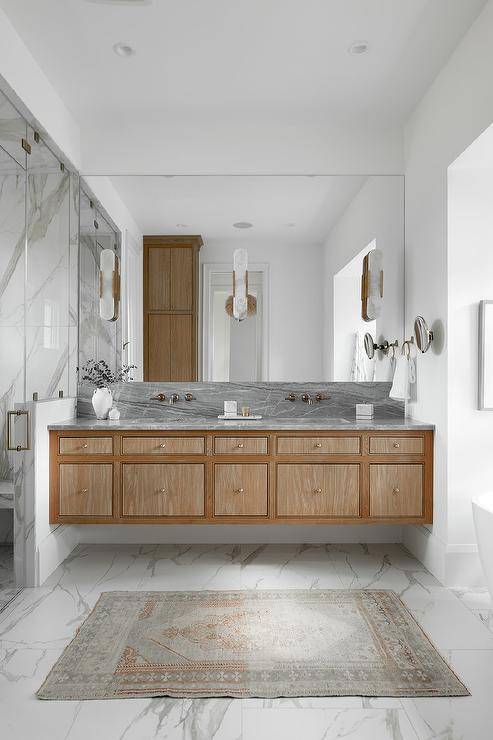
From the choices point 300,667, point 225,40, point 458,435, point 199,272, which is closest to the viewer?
point 300,667

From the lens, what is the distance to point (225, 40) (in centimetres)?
285

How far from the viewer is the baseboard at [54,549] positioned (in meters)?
3.04

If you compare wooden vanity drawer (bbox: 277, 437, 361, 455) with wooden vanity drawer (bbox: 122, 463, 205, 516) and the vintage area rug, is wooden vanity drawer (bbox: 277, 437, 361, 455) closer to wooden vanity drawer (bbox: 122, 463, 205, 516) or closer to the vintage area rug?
wooden vanity drawer (bbox: 122, 463, 205, 516)

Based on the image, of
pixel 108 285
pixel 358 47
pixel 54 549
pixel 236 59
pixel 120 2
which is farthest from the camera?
pixel 108 285

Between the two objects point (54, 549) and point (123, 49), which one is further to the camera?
point (54, 549)

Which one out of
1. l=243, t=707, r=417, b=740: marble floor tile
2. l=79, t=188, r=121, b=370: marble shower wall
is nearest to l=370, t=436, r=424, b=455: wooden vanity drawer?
l=243, t=707, r=417, b=740: marble floor tile

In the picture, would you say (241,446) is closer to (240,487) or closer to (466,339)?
(240,487)

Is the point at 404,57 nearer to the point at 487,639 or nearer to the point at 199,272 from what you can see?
the point at 199,272

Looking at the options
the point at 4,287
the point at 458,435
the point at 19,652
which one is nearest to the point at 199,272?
the point at 4,287

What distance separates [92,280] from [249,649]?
8.18ft

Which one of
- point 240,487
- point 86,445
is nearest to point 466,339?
point 240,487

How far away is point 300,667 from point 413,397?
1.89 meters

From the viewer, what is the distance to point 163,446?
3291 mm

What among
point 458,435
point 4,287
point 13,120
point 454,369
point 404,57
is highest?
point 404,57
